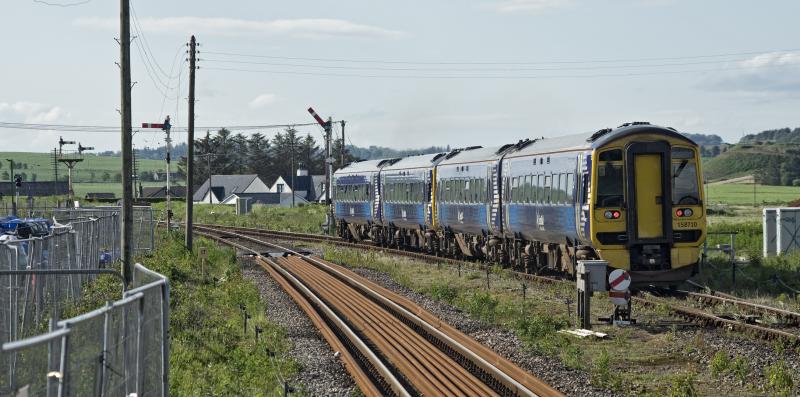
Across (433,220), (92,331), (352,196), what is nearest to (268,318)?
(92,331)

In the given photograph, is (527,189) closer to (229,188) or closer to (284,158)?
(229,188)

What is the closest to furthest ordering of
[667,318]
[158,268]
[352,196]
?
[667,318], [158,268], [352,196]

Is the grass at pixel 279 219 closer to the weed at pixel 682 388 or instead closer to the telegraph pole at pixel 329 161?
the telegraph pole at pixel 329 161

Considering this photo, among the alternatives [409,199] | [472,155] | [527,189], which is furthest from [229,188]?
[527,189]

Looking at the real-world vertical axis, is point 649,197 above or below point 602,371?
above

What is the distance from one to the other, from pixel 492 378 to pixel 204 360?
15.6 ft

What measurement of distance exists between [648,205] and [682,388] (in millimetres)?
10071

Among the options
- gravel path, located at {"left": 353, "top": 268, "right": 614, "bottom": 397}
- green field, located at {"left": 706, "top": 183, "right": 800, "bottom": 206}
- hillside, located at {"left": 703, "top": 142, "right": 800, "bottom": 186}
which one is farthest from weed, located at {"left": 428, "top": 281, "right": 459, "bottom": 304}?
hillside, located at {"left": 703, "top": 142, "right": 800, "bottom": 186}

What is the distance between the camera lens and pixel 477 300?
21.4m

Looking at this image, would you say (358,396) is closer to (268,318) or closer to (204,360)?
(204,360)

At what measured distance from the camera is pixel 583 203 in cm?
2255

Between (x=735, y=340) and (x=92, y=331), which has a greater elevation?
(x=92, y=331)

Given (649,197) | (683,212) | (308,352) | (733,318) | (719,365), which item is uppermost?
(649,197)

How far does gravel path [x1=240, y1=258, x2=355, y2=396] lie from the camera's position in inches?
551
